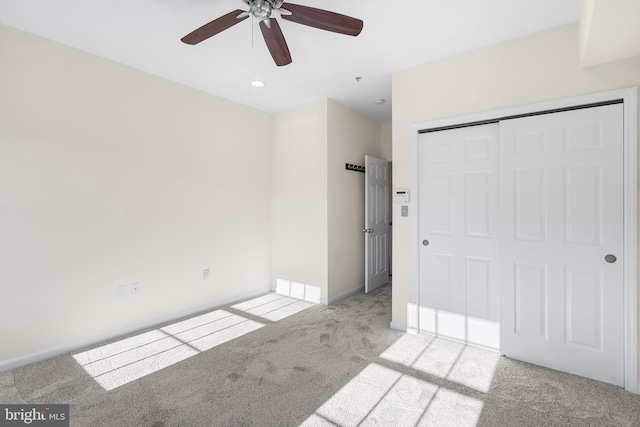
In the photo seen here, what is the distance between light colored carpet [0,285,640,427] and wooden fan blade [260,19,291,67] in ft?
7.83

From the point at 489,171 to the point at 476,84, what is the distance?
808 millimetres

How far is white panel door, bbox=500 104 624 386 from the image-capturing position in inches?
89.4

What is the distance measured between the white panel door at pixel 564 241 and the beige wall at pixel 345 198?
2.07 m

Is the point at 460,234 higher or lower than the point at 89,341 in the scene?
higher

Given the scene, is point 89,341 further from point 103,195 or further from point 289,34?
point 289,34

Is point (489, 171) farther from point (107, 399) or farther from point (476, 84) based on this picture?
point (107, 399)

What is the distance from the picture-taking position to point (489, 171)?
2.81 metres

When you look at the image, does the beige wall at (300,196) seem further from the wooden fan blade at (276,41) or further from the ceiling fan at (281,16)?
the ceiling fan at (281,16)

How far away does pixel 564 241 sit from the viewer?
8.01ft

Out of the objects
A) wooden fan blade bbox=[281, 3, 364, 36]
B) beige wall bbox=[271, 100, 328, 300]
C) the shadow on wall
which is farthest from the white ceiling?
the shadow on wall

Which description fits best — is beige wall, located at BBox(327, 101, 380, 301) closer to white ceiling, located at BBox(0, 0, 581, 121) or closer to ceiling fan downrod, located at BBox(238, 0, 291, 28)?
white ceiling, located at BBox(0, 0, 581, 121)

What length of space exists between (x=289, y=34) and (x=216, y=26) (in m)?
0.82

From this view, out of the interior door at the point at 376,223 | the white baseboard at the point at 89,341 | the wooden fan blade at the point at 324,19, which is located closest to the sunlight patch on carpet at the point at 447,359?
the interior door at the point at 376,223

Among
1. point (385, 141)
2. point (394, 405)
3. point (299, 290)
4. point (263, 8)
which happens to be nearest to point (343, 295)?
point (299, 290)
